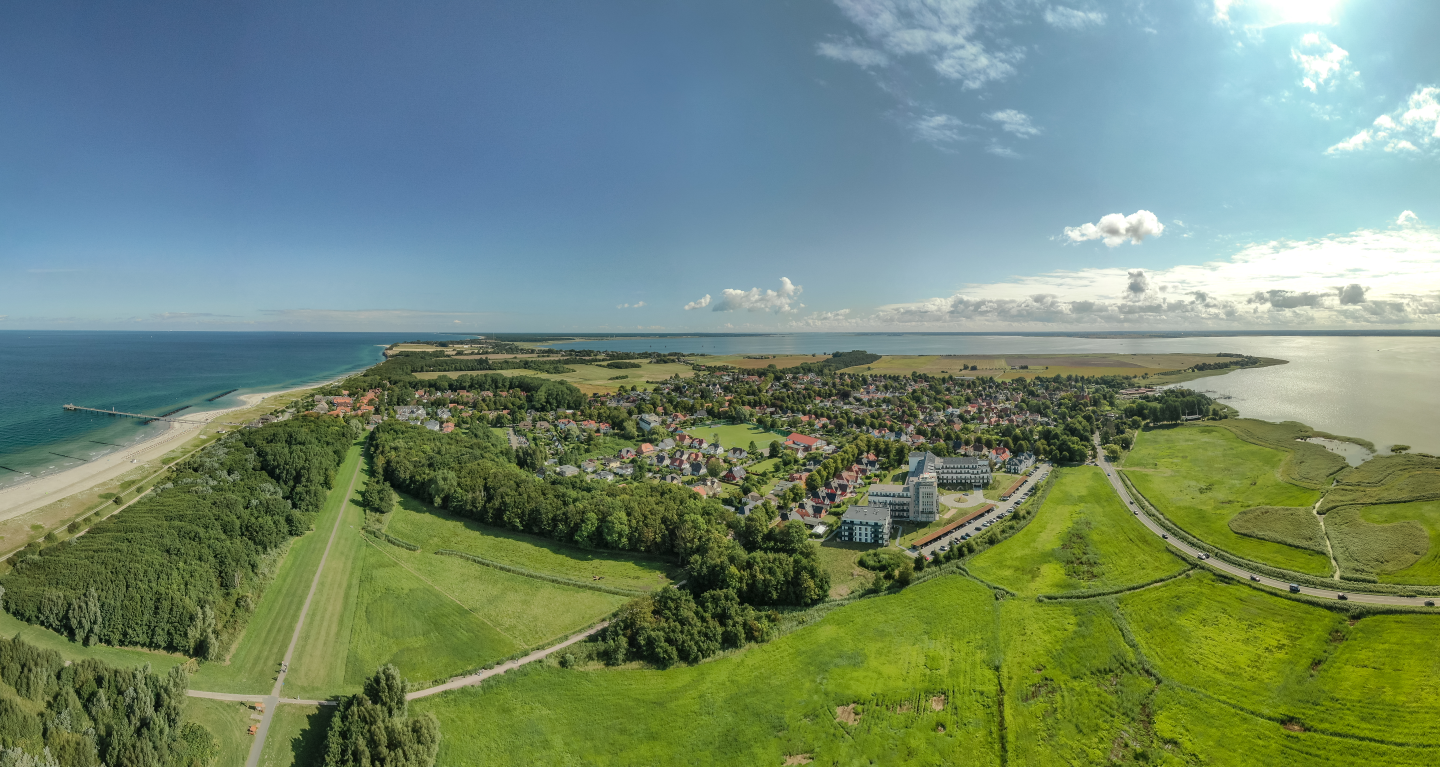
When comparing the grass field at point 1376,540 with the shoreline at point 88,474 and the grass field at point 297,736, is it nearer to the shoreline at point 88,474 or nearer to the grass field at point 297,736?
the grass field at point 297,736

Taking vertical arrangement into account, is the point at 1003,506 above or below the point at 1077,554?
above

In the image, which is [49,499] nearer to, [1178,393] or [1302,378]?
[1178,393]

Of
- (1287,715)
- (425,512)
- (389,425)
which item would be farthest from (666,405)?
(1287,715)

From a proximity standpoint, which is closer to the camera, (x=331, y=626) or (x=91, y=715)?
(x=91, y=715)

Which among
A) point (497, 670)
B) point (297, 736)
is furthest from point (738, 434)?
point (297, 736)

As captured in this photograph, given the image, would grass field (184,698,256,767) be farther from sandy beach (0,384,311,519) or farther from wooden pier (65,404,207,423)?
wooden pier (65,404,207,423)

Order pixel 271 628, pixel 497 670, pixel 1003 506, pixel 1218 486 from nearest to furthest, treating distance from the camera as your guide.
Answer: pixel 497 670 < pixel 271 628 < pixel 1003 506 < pixel 1218 486

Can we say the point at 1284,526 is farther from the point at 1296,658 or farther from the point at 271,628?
the point at 271,628
